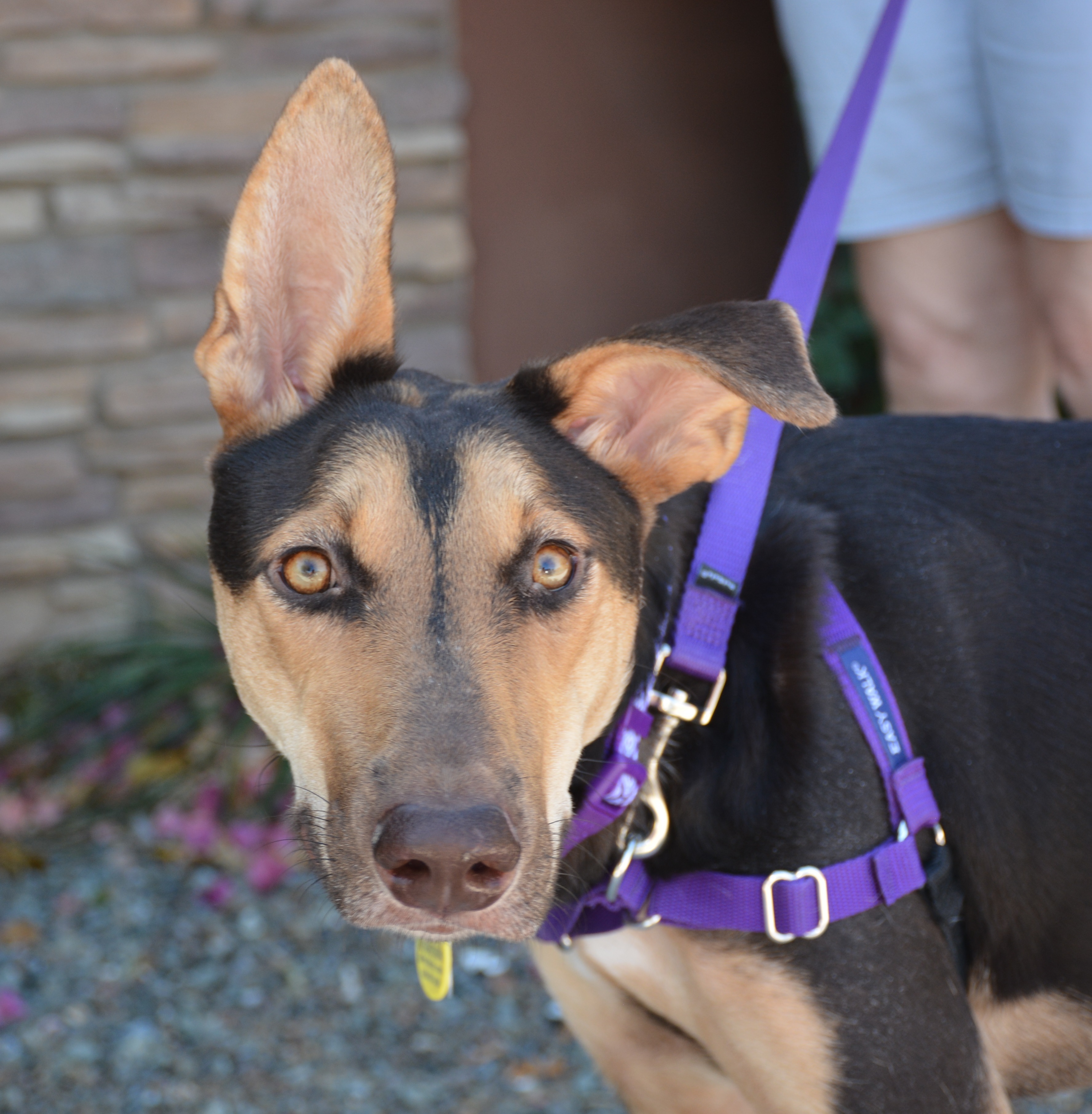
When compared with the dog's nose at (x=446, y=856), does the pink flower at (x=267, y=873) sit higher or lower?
lower

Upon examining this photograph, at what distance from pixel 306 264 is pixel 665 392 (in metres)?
0.74

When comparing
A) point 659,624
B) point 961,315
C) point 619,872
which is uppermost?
point 961,315

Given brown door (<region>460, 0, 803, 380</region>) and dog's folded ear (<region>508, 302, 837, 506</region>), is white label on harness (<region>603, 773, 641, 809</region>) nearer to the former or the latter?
dog's folded ear (<region>508, 302, 837, 506</region>)

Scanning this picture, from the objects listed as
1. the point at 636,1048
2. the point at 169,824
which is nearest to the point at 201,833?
the point at 169,824

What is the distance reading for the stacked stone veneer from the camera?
4785 mm

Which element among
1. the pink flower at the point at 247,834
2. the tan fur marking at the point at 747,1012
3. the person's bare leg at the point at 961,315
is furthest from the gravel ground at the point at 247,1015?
the person's bare leg at the point at 961,315

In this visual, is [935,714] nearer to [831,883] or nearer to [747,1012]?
[831,883]

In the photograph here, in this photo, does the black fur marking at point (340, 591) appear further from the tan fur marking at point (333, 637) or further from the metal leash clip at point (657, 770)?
the metal leash clip at point (657, 770)

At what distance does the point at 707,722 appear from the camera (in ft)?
7.73

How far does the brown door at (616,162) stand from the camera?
5.75 metres

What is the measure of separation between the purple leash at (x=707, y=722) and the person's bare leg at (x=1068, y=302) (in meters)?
1.12

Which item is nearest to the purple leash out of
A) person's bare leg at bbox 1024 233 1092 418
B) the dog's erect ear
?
the dog's erect ear

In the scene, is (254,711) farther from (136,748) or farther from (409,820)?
(136,748)

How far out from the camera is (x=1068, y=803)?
2326mm
